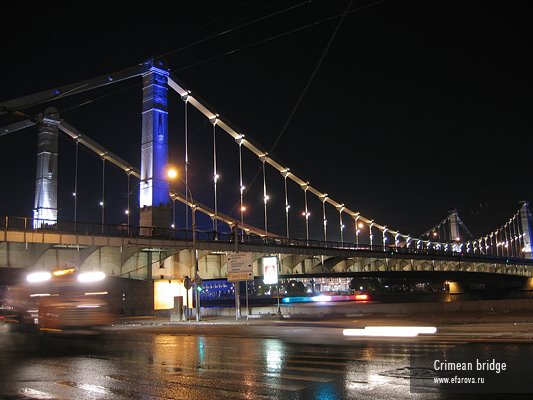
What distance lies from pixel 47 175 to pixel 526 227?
483 feet

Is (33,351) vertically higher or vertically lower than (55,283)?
lower

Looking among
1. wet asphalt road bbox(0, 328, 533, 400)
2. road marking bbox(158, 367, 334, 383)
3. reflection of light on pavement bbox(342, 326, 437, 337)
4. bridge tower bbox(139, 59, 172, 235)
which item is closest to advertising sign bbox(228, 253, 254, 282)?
bridge tower bbox(139, 59, 172, 235)

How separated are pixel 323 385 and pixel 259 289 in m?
153

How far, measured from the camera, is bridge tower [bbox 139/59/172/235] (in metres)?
47.8

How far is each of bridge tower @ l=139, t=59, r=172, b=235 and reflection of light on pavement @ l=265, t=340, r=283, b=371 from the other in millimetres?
29426

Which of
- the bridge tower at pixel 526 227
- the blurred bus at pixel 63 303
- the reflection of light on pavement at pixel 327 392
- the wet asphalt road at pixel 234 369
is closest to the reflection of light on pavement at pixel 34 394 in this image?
the wet asphalt road at pixel 234 369

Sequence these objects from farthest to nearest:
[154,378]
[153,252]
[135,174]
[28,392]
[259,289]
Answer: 1. [259,289]
2. [135,174]
3. [153,252]
4. [154,378]
5. [28,392]

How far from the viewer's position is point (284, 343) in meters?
19.1

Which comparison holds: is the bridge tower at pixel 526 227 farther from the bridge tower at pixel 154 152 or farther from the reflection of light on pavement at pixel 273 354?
the reflection of light on pavement at pixel 273 354

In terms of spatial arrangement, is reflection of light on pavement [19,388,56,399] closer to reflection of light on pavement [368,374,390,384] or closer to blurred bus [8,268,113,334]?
reflection of light on pavement [368,374,390,384]

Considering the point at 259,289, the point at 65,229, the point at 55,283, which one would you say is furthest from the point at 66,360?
the point at 259,289

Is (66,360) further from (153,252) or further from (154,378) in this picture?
(153,252)

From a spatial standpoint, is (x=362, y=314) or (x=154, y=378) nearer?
(x=154, y=378)

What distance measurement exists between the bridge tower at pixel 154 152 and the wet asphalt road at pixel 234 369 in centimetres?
2794
